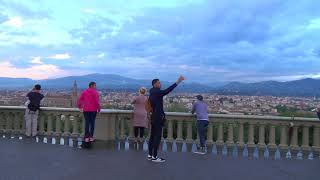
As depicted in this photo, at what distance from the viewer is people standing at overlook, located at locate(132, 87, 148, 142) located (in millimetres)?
12102

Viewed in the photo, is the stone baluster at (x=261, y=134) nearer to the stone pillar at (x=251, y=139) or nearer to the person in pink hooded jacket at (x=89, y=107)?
the stone pillar at (x=251, y=139)

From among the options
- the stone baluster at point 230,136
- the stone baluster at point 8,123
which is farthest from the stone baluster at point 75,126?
the stone baluster at point 230,136

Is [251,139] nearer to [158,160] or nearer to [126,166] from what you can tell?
[158,160]

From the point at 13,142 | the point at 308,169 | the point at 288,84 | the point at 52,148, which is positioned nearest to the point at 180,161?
the point at 308,169

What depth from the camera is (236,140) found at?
1184 cm

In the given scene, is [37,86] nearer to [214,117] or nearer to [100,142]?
[100,142]

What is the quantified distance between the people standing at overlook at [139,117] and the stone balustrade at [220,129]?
254mm

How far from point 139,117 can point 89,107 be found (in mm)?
1462

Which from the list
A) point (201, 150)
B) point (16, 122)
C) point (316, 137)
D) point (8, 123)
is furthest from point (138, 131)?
point (316, 137)

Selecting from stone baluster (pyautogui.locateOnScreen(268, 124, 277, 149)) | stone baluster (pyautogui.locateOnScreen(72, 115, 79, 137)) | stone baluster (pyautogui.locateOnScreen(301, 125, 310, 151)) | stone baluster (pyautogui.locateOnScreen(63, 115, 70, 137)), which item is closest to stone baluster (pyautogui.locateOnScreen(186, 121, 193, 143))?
stone baluster (pyautogui.locateOnScreen(268, 124, 277, 149))

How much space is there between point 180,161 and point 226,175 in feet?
5.56

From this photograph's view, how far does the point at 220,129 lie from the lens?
1173 centimetres

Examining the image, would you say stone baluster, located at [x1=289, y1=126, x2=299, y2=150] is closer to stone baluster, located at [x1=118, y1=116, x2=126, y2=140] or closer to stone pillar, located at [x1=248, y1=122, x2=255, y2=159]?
stone pillar, located at [x1=248, y1=122, x2=255, y2=159]

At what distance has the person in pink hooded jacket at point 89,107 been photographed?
11.6 meters
